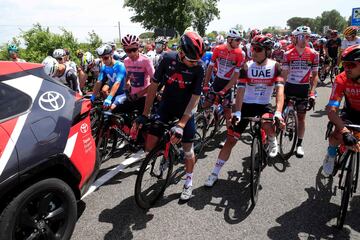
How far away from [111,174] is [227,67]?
3382mm

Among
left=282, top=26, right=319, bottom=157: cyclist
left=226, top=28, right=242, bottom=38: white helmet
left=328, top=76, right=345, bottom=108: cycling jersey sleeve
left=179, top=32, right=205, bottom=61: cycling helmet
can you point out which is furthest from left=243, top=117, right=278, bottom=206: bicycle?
left=226, top=28, right=242, bottom=38: white helmet

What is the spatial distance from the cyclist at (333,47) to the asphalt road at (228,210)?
10407 mm

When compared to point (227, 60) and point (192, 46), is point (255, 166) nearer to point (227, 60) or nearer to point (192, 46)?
point (192, 46)

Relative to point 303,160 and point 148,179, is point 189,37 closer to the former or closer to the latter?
point 148,179

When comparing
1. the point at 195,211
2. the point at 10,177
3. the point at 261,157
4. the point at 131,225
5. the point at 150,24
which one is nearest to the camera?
the point at 10,177

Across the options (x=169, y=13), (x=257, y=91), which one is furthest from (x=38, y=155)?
(x=169, y=13)

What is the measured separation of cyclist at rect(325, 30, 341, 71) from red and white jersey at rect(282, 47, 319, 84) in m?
9.15

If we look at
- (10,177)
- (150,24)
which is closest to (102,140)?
(10,177)

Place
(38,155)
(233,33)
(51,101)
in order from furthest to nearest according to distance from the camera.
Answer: (233,33)
(51,101)
(38,155)

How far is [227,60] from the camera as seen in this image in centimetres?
673

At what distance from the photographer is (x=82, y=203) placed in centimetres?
423

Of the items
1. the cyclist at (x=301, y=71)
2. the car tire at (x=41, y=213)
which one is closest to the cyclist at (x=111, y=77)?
the car tire at (x=41, y=213)

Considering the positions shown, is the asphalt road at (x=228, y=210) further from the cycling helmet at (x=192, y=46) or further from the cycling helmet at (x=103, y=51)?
the cycling helmet at (x=103, y=51)

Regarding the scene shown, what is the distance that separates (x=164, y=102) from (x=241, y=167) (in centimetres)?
211
